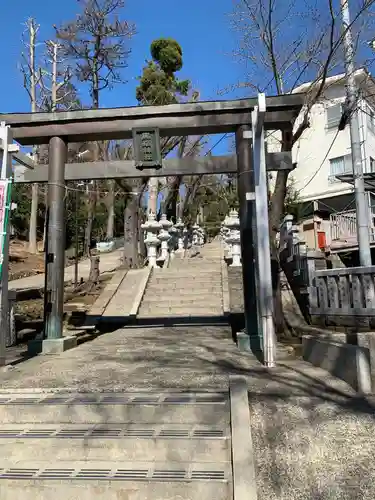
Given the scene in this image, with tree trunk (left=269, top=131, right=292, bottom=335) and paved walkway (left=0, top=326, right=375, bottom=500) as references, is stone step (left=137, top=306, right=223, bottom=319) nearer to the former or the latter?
tree trunk (left=269, top=131, right=292, bottom=335)

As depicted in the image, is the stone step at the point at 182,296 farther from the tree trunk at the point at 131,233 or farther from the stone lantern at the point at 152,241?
the tree trunk at the point at 131,233

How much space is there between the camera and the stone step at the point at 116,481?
10.1ft

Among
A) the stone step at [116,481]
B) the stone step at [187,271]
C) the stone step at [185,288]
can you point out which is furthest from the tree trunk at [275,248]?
the stone step at [187,271]

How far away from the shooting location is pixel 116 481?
124 inches

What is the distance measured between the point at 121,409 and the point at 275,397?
1.44m

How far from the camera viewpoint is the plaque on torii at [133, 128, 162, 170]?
24.0 ft

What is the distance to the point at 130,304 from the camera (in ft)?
41.0

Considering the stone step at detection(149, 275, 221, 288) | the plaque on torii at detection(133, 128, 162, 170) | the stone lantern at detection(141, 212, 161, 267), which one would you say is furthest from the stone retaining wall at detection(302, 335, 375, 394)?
the stone lantern at detection(141, 212, 161, 267)

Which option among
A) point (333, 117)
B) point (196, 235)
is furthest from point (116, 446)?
point (196, 235)

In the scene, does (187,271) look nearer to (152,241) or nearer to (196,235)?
(152,241)

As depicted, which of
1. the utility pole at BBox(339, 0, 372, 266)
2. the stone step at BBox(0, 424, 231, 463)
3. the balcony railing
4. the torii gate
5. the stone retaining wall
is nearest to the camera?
the stone step at BBox(0, 424, 231, 463)

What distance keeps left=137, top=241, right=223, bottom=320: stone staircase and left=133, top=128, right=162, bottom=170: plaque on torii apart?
5.44 metres

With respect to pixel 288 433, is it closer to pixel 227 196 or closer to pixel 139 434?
pixel 139 434

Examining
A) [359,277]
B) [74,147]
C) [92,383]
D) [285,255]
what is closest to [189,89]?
[74,147]
